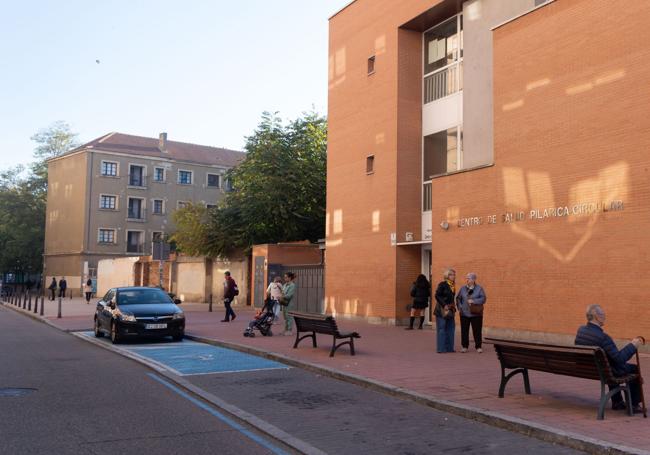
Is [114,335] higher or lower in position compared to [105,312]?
lower

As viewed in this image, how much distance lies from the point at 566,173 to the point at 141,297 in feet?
37.0

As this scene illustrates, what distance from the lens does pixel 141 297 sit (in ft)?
59.8

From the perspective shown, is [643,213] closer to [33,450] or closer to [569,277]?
[569,277]

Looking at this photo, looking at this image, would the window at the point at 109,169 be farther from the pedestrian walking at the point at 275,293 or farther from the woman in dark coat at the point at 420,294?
the woman in dark coat at the point at 420,294

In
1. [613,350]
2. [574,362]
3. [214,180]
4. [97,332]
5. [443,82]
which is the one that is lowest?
[97,332]

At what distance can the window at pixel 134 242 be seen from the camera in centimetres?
6144

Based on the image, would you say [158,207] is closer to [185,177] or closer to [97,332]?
[185,177]

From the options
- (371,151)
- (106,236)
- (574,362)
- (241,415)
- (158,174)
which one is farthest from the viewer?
(158,174)

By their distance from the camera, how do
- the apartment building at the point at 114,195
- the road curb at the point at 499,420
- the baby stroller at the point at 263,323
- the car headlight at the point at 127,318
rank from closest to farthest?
1. the road curb at the point at 499,420
2. the car headlight at the point at 127,318
3. the baby stroller at the point at 263,323
4. the apartment building at the point at 114,195

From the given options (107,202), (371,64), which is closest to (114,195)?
(107,202)

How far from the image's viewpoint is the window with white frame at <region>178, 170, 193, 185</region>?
212ft

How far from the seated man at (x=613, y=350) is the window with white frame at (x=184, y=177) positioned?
2349 inches

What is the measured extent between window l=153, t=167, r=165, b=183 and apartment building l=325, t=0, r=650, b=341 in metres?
40.4

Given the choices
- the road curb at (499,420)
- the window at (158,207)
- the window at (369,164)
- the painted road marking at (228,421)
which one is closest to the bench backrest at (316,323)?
the road curb at (499,420)
